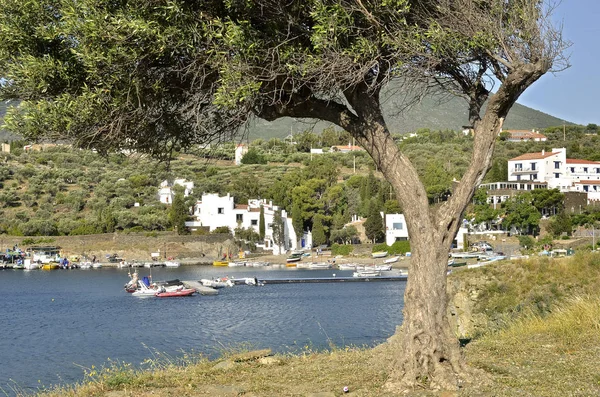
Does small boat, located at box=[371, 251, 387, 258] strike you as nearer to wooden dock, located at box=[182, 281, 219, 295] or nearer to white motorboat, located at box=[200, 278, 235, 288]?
white motorboat, located at box=[200, 278, 235, 288]

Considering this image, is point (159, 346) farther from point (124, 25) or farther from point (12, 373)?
point (124, 25)

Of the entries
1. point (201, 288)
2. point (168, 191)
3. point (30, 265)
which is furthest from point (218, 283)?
point (168, 191)

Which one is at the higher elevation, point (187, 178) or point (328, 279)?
point (187, 178)

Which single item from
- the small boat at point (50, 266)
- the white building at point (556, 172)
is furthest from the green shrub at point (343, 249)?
the small boat at point (50, 266)

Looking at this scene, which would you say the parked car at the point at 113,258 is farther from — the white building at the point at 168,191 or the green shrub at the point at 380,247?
the green shrub at the point at 380,247

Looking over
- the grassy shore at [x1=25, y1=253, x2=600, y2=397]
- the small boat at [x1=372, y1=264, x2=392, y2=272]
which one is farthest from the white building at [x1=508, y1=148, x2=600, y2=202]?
the grassy shore at [x1=25, y1=253, x2=600, y2=397]

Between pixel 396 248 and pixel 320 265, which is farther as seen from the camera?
pixel 396 248

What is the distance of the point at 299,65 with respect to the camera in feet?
28.2

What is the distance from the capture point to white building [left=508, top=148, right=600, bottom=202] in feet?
278

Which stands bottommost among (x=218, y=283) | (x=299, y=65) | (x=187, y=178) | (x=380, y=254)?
(x=218, y=283)

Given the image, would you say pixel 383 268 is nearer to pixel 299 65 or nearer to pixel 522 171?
pixel 522 171

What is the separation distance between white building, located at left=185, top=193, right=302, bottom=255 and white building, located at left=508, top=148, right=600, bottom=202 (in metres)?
25.9

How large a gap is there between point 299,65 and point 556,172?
82867mm

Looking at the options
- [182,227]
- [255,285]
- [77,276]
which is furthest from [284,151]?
[255,285]
